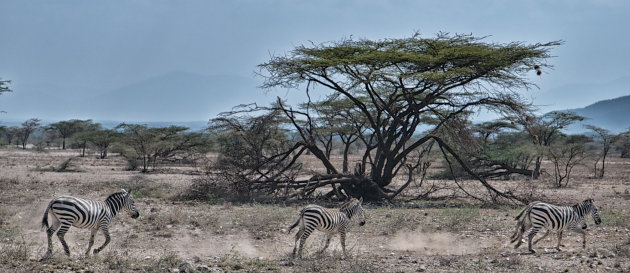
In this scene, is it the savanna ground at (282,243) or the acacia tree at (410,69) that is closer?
the savanna ground at (282,243)

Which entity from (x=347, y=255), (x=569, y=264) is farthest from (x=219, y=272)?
(x=569, y=264)

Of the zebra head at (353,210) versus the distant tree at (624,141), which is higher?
the distant tree at (624,141)

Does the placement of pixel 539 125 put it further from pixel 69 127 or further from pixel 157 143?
pixel 69 127

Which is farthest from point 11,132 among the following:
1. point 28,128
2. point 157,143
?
point 157,143

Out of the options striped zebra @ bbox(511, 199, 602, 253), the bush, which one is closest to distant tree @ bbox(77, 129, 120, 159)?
the bush

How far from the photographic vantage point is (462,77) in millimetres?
17047

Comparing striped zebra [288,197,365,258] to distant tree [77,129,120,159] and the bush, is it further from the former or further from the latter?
distant tree [77,129,120,159]

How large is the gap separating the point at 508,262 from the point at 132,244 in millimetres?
6871

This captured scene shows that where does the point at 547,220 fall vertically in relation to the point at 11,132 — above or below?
below

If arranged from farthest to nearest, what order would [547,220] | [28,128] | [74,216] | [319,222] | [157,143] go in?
1. [28,128]
2. [157,143]
3. [547,220]
4. [319,222]
5. [74,216]

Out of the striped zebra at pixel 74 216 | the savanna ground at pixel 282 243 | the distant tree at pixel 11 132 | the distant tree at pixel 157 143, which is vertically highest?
the distant tree at pixel 11 132

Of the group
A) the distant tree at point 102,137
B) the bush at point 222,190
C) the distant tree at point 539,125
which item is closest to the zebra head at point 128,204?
the bush at point 222,190

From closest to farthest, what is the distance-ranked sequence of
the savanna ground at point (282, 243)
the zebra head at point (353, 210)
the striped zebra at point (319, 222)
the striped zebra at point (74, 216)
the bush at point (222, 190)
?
the savanna ground at point (282, 243), the striped zebra at point (74, 216), the striped zebra at point (319, 222), the zebra head at point (353, 210), the bush at point (222, 190)

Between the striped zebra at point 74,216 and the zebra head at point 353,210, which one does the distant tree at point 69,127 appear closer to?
the striped zebra at point 74,216
